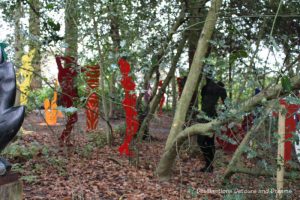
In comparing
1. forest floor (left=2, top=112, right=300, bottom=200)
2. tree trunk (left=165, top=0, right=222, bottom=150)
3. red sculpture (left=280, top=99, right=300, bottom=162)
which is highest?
tree trunk (left=165, top=0, right=222, bottom=150)

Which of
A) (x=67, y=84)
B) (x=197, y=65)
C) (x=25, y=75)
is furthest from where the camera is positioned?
(x=25, y=75)

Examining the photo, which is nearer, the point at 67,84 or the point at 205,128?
the point at 205,128

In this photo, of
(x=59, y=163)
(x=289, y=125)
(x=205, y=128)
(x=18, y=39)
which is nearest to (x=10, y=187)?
(x=205, y=128)

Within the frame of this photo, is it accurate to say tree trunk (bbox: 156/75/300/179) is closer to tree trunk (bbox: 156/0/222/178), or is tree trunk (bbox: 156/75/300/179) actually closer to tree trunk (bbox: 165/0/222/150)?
tree trunk (bbox: 156/0/222/178)

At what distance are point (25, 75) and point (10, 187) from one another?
5.42 metres

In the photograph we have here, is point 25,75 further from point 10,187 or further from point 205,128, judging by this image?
point 10,187

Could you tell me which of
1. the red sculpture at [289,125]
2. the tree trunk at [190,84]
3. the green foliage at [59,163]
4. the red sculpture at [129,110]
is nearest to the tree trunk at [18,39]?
the green foliage at [59,163]

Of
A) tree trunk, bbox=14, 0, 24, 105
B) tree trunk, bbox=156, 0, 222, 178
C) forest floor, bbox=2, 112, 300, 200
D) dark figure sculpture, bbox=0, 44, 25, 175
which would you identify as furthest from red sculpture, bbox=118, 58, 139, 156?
dark figure sculpture, bbox=0, 44, 25, 175

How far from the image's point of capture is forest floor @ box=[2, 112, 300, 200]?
15.6ft

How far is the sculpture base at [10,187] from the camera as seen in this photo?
2.96m

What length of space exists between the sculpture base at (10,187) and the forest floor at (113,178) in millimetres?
1488

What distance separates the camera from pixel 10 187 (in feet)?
9.92

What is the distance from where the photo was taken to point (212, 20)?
504cm

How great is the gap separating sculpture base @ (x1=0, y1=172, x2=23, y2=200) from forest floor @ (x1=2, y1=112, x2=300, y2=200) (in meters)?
1.49
